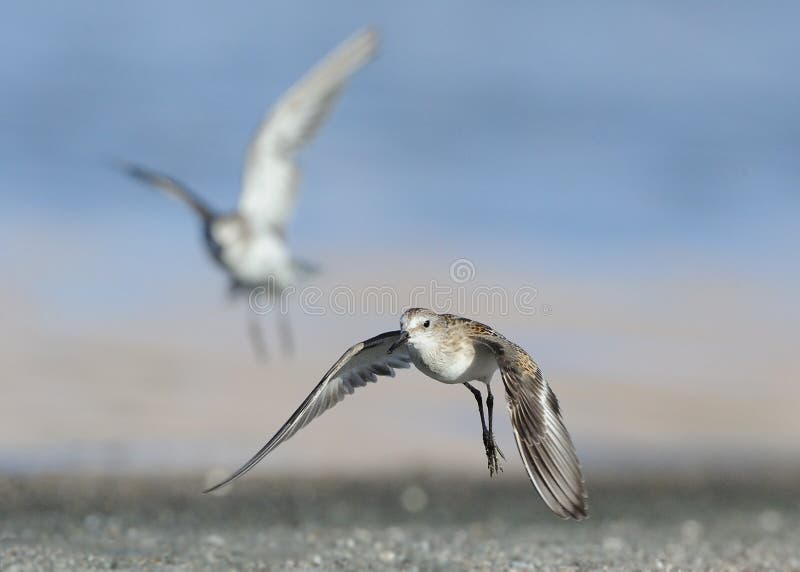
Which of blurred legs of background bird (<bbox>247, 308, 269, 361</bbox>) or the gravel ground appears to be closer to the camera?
the gravel ground

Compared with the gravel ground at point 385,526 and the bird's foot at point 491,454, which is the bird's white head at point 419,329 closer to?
the bird's foot at point 491,454

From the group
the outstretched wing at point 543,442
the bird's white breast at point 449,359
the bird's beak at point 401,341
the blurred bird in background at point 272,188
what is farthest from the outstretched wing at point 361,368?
the blurred bird in background at point 272,188

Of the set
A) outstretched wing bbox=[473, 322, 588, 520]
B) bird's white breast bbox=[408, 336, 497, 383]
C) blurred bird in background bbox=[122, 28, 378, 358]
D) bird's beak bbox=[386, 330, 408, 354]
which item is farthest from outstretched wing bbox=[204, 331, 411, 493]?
blurred bird in background bbox=[122, 28, 378, 358]

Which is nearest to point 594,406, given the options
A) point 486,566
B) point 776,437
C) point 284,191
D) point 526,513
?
point 776,437

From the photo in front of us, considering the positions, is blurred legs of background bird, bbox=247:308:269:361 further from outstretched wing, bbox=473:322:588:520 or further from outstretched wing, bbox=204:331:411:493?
outstretched wing, bbox=473:322:588:520

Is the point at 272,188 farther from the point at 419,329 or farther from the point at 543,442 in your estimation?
the point at 543,442

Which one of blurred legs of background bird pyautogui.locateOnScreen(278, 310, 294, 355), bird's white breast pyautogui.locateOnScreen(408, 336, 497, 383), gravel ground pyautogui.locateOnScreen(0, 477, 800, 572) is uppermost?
blurred legs of background bird pyautogui.locateOnScreen(278, 310, 294, 355)
